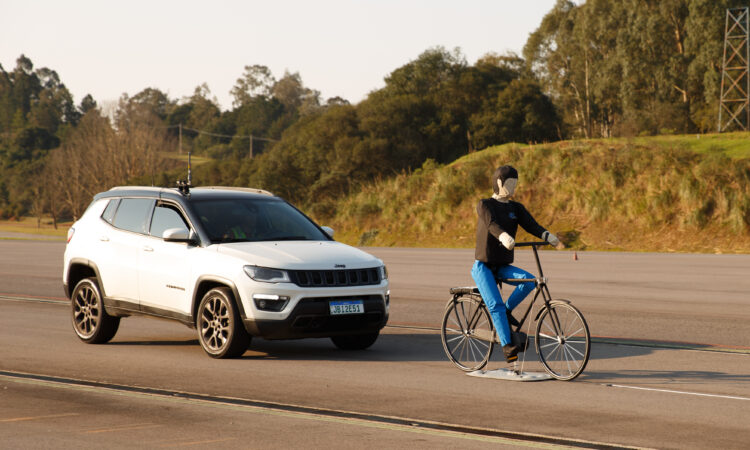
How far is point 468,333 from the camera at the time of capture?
9953mm

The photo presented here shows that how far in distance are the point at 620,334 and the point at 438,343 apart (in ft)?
8.65

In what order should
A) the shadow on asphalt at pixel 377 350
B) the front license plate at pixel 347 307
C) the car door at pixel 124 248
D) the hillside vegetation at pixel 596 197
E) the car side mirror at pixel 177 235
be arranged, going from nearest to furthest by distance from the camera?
the front license plate at pixel 347 307
the car side mirror at pixel 177 235
the shadow on asphalt at pixel 377 350
the car door at pixel 124 248
the hillside vegetation at pixel 596 197

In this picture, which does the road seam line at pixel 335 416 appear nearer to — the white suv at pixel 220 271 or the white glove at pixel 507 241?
the white suv at pixel 220 271

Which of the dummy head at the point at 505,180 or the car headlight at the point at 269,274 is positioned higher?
the dummy head at the point at 505,180

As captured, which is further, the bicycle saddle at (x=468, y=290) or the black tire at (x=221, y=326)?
the black tire at (x=221, y=326)

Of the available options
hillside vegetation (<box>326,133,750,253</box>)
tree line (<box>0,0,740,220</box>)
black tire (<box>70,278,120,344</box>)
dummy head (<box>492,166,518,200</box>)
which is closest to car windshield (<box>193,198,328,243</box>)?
black tire (<box>70,278,120,344</box>)

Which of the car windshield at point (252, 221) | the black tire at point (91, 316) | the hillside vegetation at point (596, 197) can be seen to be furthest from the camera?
the hillside vegetation at point (596, 197)

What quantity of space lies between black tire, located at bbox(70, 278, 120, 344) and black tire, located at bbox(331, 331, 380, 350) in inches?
112

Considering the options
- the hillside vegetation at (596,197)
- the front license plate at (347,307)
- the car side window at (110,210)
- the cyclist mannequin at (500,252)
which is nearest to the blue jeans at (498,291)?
the cyclist mannequin at (500,252)

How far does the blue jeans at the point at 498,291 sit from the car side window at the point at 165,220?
382cm

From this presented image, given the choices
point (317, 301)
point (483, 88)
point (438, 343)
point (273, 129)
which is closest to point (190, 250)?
point (317, 301)

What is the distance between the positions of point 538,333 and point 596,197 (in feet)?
111

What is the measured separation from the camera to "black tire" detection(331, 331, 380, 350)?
452 inches

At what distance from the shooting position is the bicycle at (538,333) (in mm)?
9016
